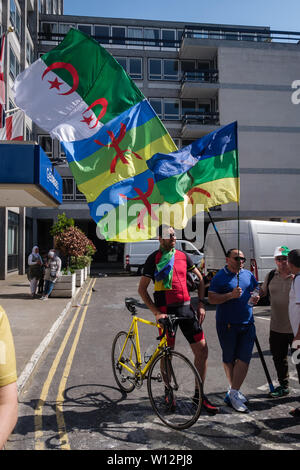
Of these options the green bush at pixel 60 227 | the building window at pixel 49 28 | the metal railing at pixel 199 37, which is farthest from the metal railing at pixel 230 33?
the green bush at pixel 60 227

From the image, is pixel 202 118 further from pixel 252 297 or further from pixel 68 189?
pixel 252 297

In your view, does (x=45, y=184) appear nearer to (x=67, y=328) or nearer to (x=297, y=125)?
(x=67, y=328)

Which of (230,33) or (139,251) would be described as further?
(230,33)

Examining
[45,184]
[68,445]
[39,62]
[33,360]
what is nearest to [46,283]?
[45,184]

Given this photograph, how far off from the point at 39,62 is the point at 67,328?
5.99 m

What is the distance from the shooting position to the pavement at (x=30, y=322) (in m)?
6.29

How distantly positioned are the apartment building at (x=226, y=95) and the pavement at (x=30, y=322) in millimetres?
19401

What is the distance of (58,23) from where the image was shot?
35.3 m

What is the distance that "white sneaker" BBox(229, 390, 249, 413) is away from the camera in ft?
14.8

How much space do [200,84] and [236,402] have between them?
3181 centimetres

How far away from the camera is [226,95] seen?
33.3 m

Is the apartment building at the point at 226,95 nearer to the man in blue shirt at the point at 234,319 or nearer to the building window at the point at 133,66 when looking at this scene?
the building window at the point at 133,66

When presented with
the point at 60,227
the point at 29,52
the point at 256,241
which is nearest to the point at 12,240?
the point at 60,227

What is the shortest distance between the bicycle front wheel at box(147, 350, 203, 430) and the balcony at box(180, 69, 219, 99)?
31469 mm
